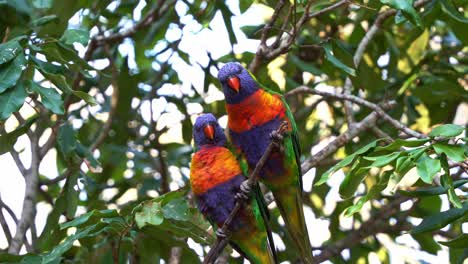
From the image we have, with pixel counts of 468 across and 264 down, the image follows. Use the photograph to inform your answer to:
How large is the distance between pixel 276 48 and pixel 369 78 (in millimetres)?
616

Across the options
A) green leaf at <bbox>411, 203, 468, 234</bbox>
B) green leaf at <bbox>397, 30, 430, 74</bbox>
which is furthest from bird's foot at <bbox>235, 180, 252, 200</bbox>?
green leaf at <bbox>397, 30, 430, 74</bbox>

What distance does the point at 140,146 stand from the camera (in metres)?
3.71

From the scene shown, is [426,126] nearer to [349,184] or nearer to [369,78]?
[369,78]

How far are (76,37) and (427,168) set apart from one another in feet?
3.87

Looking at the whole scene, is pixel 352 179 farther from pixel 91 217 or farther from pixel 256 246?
pixel 91 217

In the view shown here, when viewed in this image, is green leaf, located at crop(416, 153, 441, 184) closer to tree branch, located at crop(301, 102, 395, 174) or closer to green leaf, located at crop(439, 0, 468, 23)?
green leaf, located at crop(439, 0, 468, 23)

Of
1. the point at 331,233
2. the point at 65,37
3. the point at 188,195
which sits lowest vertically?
the point at 331,233

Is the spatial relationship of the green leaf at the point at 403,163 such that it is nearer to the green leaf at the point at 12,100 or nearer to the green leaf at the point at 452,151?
the green leaf at the point at 452,151

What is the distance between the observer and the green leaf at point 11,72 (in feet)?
7.75

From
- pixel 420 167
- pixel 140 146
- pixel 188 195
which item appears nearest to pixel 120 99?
→ pixel 140 146

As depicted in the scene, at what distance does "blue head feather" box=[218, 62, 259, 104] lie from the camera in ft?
9.39

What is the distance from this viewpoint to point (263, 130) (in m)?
2.88

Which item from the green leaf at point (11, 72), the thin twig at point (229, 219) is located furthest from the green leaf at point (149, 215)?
the green leaf at point (11, 72)

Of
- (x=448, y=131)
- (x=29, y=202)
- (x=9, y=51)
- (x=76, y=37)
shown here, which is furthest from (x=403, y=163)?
(x=29, y=202)
